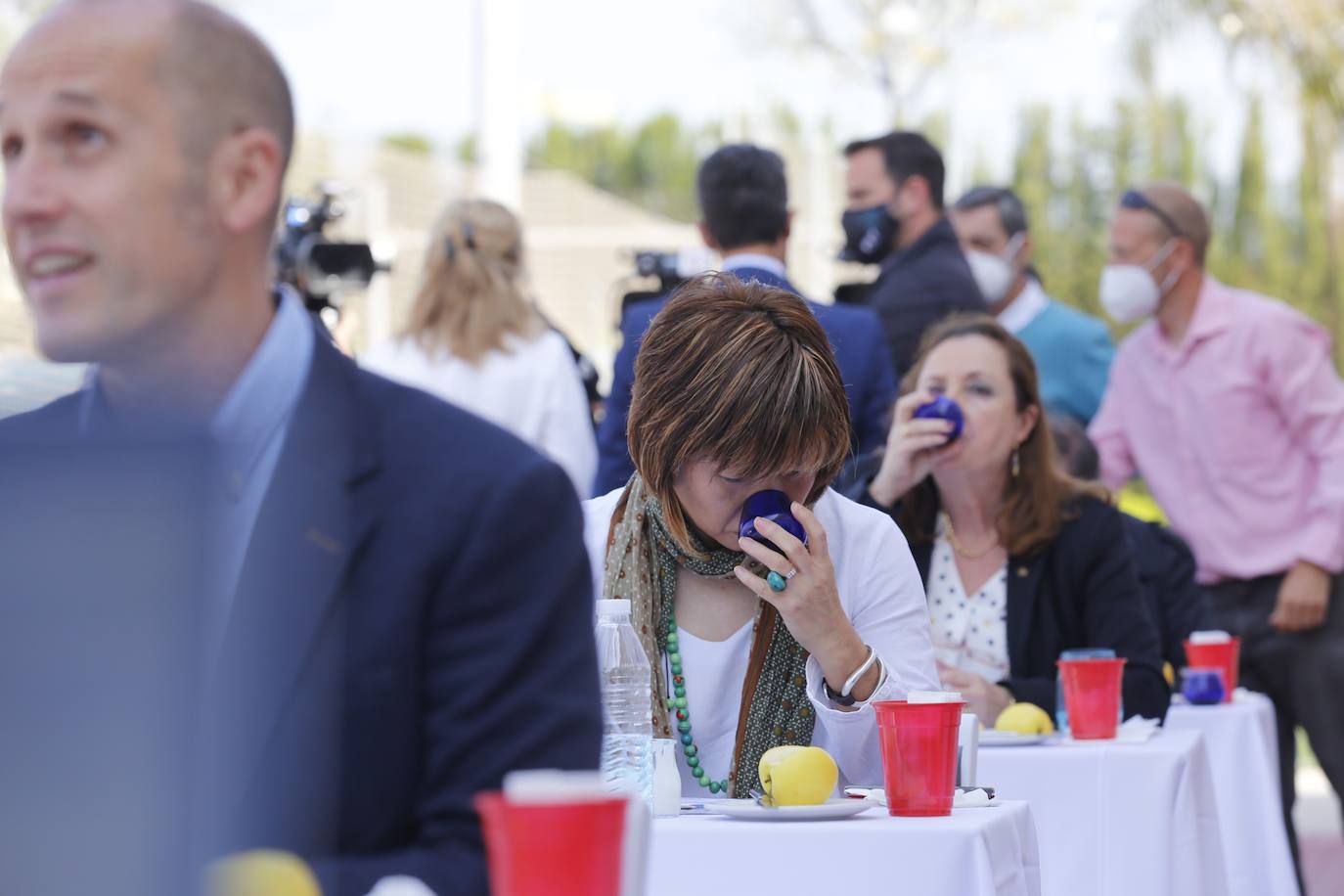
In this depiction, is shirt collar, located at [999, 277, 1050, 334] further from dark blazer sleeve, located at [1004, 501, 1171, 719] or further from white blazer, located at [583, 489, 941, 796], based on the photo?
white blazer, located at [583, 489, 941, 796]

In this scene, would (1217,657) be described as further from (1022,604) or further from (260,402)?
(260,402)

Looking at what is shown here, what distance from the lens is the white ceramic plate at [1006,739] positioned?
349cm

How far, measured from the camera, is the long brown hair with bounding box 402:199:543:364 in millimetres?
5594

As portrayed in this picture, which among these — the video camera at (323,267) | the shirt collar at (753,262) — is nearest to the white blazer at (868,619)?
the shirt collar at (753,262)

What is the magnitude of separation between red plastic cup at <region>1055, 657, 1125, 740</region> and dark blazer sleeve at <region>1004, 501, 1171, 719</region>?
15.8 inches

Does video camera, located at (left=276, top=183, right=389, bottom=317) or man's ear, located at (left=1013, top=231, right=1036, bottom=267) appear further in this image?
man's ear, located at (left=1013, top=231, right=1036, bottom=267)

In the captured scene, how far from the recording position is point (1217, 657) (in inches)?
181

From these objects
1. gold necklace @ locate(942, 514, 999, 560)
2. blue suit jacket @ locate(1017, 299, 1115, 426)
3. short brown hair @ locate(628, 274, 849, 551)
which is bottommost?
A: gold necklace @ locate(942, 514, 999, 560)

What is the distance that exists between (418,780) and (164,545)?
0.28m

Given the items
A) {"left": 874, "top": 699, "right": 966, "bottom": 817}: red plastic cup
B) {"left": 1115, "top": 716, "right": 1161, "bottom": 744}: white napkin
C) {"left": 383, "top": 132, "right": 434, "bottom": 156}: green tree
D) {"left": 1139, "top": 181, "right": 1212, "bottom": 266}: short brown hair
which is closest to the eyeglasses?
{"left": 1139, "top": 181, "right": 1212, "bottom": 266}: short brown hair

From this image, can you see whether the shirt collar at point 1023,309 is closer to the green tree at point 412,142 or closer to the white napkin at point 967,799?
the white napkin at point 967,799

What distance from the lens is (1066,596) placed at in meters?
4.10

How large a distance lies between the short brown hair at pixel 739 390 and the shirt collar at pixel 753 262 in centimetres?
210

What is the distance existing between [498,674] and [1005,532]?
271 centimetres
